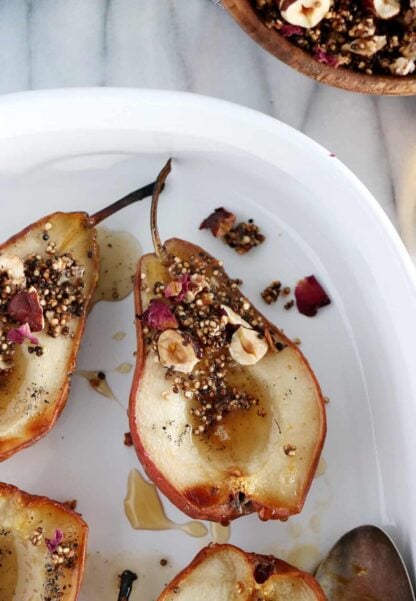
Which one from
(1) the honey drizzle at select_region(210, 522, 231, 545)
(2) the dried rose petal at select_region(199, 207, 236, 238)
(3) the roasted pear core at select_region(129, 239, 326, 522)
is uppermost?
(2) the dried rose petal at select_region(199, 207, 236, 238)

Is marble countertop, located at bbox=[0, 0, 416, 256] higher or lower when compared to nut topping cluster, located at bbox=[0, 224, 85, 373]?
higher

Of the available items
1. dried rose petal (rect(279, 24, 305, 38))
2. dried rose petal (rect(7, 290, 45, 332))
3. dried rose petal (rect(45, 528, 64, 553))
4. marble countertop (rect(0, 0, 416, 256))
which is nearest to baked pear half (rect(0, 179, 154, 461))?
dried rose petal (rect(7, 290, 45, 332))

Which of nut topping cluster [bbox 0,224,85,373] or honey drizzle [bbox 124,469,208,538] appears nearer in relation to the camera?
nut topping cluster [bbox 0,224,85,373]

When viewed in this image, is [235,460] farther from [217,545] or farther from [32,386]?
[32,386]

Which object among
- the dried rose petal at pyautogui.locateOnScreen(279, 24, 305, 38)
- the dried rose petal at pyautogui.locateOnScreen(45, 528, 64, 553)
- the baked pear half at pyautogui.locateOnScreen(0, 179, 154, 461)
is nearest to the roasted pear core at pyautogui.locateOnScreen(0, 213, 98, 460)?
the baked pear half at pyautogui.locateOnScreen(0, 179, 154, 461)

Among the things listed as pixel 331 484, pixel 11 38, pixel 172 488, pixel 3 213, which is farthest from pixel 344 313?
pixel 11 38

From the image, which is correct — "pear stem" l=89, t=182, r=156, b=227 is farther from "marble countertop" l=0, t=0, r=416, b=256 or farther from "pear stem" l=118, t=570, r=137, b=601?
"pear stem" l=118, t=570, r=137, b=601

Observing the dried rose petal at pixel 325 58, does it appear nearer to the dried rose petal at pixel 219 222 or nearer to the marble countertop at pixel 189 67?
the marble countertop at pixel 189 67
